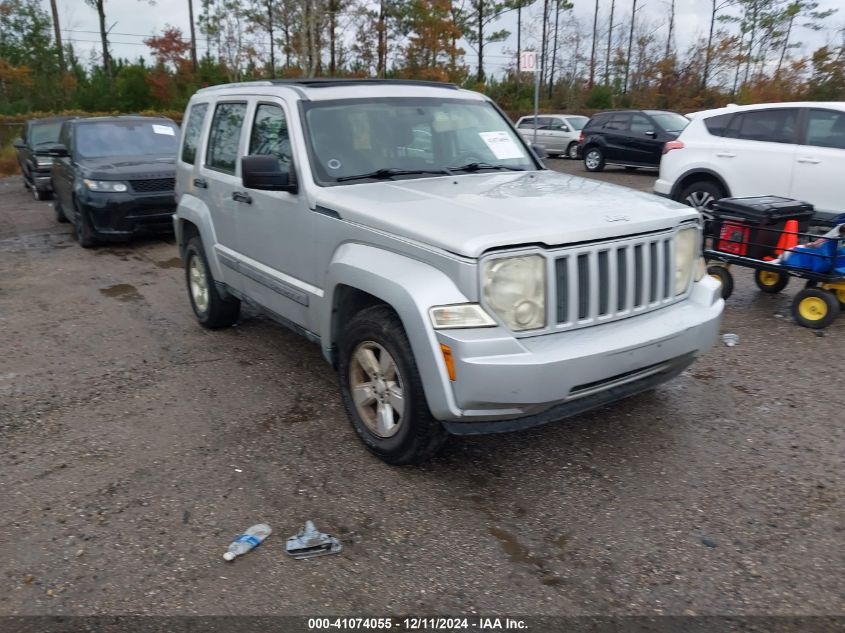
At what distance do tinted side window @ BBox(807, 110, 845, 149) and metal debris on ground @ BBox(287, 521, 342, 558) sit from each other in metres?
7.85

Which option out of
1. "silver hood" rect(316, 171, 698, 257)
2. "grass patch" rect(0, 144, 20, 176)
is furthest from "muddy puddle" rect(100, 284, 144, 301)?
"grass patch" rect(0, 144, 20, 176)

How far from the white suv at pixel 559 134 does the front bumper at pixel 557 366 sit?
21.1 meters

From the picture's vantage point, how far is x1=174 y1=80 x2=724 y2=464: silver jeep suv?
316 centimetres

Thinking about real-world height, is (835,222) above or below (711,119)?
below

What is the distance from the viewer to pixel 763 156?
8750mm

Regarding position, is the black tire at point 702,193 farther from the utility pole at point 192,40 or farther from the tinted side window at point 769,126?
the utility pole at point 192,40

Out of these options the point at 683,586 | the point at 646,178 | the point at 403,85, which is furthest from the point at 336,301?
the point at 646,178

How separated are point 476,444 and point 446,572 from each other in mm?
1170

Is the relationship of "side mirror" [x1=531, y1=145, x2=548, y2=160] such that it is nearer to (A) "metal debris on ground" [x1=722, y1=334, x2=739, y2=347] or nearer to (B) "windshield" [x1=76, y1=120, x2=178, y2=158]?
(A) "metal debris on ground" [x1=722, y1=334, x2=739, y2=347]

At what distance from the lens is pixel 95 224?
9.80 metres

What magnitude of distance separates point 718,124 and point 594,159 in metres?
10.6

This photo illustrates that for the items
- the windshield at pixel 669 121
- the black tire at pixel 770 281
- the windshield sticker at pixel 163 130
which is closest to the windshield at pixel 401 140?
the black tire at pixel 770 281

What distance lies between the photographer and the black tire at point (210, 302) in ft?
19.4

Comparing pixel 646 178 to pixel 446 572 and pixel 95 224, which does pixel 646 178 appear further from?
pixel 446 572
